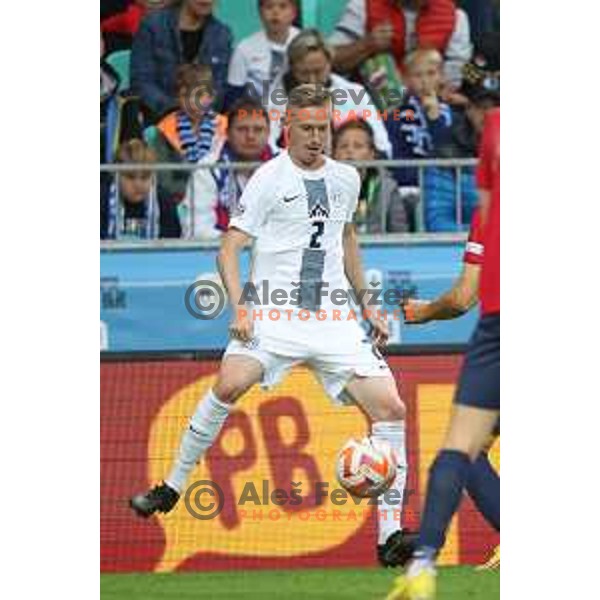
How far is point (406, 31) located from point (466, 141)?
2.74 ft

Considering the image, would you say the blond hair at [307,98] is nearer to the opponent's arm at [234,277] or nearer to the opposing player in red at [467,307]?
the opponent's arm at [234,277]

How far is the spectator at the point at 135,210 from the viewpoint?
13820 mm

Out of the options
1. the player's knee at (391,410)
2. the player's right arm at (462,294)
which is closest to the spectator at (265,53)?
the player's knee at (391,410)

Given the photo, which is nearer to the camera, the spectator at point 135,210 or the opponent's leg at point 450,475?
the opponent's leg at point 450,475

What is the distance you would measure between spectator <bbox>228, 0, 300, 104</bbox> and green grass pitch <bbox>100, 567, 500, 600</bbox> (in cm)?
372

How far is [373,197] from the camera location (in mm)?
13953

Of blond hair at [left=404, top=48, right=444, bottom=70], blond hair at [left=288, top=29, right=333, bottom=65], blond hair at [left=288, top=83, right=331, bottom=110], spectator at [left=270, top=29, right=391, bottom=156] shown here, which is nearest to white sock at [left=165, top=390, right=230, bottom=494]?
blond hair at [left=288, top=83, right=331, bottom=110]

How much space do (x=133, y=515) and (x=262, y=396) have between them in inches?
30.2

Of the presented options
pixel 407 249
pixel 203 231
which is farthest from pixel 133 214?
pixel 407 249

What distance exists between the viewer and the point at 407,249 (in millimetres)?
13586

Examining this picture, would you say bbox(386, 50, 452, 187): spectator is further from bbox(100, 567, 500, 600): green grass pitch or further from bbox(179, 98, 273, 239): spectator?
bbox(100, 567, 500, 600): green grass pitch

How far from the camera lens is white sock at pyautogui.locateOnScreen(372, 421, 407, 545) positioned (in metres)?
11.2
